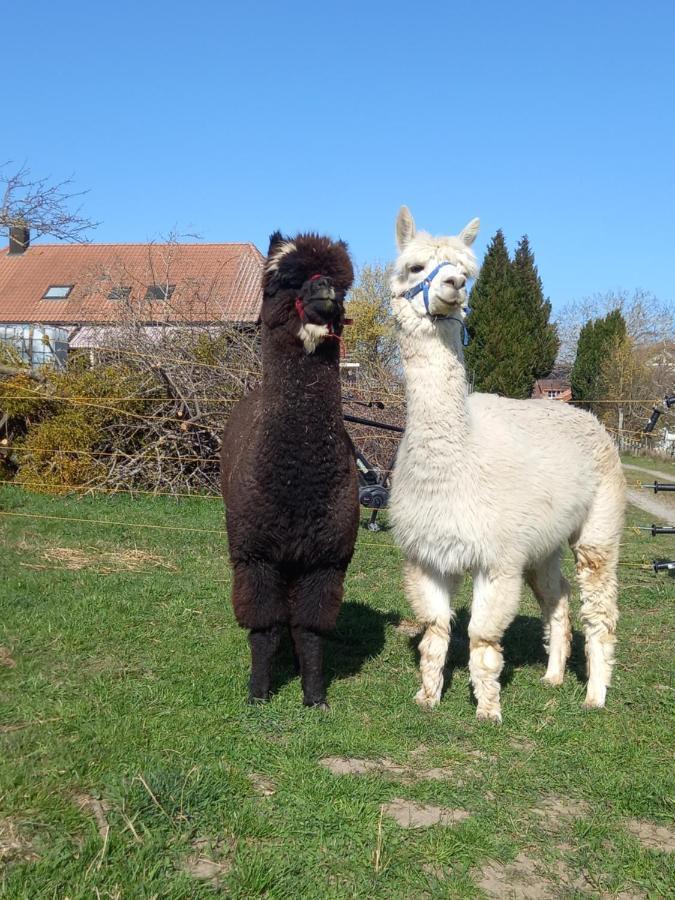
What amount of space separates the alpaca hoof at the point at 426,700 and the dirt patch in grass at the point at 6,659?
240 cm

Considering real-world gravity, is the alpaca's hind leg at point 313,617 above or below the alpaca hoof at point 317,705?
above

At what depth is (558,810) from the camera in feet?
11.2

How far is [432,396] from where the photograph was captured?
167 inches

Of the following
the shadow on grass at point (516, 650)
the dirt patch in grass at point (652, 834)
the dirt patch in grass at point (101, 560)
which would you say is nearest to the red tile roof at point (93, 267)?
the dirt patch in grass at point (101, 560)

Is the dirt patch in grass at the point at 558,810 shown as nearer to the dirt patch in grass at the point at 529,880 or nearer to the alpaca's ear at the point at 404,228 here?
the dirt patch in grass at the point at 529,880

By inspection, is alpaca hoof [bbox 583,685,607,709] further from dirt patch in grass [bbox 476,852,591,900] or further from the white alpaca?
dirt patch in grass [bbox 476,852,591,900]

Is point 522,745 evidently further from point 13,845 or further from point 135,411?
point 135,411

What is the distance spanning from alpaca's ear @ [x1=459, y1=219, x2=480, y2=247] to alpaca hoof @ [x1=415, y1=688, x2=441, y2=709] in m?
2.66

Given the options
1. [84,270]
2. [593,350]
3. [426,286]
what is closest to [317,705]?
[426,286]

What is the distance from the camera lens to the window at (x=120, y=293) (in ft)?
42.9

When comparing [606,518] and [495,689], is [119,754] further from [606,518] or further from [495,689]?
[606,518]

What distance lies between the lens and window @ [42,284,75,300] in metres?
31.1

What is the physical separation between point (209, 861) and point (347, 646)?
2.89m

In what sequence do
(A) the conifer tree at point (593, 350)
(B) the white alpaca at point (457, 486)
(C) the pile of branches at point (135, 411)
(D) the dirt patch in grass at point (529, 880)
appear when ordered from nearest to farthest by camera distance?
Result: (D) the dirt patch in grass at point (529, 880) → (B) the white alpaca at point (457, 486) → (C) the pile of branches at point (135, 411) → (A) the conifer tree at point (593, 350)
